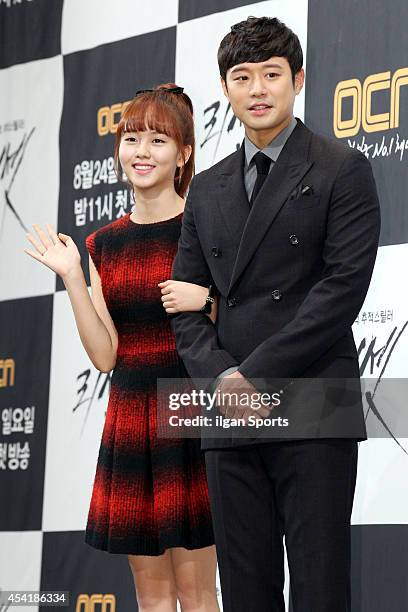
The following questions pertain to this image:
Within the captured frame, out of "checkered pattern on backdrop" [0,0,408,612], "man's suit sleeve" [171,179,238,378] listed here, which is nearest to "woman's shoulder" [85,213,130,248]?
"man's suit sleeve" [171,179,238,378]

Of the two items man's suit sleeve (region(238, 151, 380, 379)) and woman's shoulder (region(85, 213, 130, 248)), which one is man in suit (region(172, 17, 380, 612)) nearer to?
man's suit sleeve (region(238, 151, 380, 379))

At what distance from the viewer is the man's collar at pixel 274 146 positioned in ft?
6.99

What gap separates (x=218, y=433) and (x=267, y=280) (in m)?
0.30

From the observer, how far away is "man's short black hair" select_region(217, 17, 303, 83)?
2111mm

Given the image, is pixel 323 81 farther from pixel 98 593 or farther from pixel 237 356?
pixel 98 593

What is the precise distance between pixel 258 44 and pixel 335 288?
0.52 m

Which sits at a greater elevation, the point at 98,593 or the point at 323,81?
the point at 323,81

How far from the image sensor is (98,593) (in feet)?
11.1

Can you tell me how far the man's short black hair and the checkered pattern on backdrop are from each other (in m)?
0.72

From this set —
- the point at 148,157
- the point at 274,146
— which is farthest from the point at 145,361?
the point at 274,146

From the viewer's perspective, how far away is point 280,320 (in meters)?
2.01

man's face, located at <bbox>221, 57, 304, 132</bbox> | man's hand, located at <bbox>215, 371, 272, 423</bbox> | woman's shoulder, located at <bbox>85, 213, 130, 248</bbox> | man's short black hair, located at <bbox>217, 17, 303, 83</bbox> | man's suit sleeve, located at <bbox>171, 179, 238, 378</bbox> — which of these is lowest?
man's hand, located at <bbox>215, 371, 272, 423</bbox>

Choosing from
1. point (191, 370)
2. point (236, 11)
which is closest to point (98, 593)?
point (191, 370)

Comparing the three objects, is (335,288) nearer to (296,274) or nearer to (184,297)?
(296,274)
